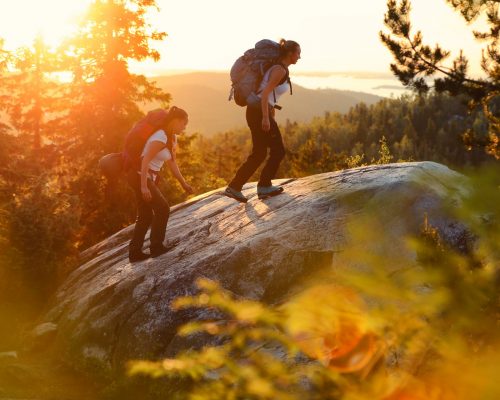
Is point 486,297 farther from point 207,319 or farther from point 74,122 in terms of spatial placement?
point 74,122

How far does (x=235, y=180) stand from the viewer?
29.6 feet

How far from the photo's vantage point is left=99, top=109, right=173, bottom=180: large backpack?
7887 millimetres

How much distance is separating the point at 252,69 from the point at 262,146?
49.1 inches

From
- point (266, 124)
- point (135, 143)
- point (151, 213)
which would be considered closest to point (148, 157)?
point (135, 143)

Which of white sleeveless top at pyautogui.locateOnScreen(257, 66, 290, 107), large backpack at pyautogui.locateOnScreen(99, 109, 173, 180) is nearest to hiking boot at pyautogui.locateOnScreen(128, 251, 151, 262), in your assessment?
large backpack at pyautogui.locateOnScreen(99, 109, 173, 180)

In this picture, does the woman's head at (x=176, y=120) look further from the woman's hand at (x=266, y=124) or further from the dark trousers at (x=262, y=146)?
the woman's hand at (x=266, y=124)

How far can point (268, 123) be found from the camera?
7.85 metres

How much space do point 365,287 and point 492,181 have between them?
0.36 meters

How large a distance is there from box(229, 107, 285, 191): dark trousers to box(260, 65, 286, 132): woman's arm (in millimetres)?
236

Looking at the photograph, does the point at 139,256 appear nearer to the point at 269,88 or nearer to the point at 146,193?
the point at 146,193

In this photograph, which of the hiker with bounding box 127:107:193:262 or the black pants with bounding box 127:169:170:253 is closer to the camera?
the hiker with bounding box 127:107:193:262

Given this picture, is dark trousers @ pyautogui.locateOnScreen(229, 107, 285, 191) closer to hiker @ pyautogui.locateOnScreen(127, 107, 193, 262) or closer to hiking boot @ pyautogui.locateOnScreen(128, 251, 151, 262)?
hiker @ pyautogui.locateOnScreen(127, 107, 193, 262)

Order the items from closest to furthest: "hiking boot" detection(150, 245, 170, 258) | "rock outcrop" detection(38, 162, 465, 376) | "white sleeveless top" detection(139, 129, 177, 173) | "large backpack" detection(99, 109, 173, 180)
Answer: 1. "rock outcrop" detection(38, 162, 465, 376)
2. "white sleeveless top" detection(139, 129, 177, 173)
3. "large backpack" detection(99, 109, 173, 180)
4. "hiking boot" detection(150, 245, 170, 258)

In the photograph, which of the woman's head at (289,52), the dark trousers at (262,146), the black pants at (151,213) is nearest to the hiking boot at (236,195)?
the dark trousers at (262,146)
